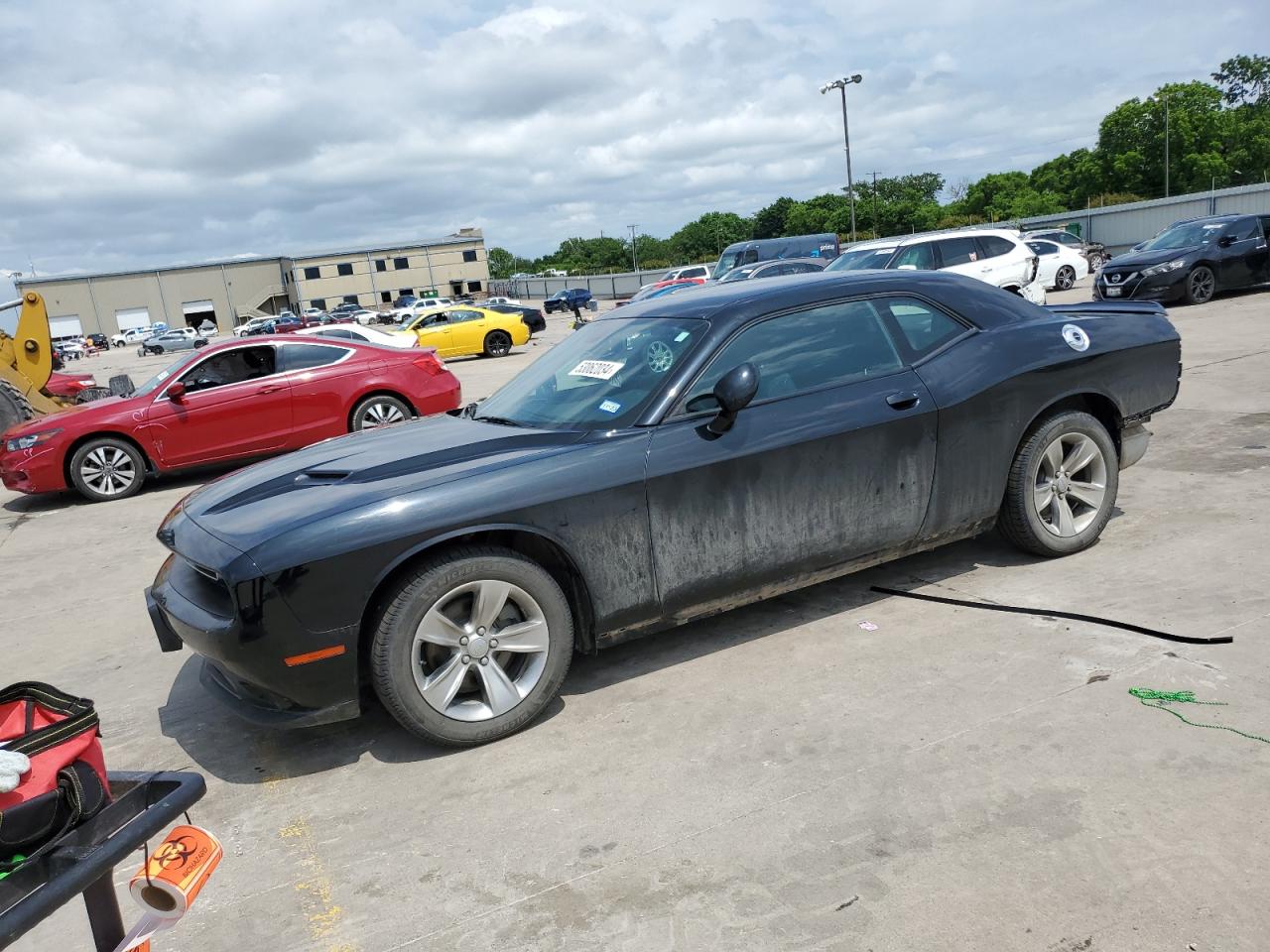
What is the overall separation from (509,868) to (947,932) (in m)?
1.24

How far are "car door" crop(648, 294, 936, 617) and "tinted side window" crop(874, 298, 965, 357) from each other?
110 millimetres

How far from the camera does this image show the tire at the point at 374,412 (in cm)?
1014

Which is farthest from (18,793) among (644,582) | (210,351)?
(210,351)

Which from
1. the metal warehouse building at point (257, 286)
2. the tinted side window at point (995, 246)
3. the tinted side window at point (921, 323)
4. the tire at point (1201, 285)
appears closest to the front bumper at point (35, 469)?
the tinted side window at point (921, 323)

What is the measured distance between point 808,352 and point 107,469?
27.0ft

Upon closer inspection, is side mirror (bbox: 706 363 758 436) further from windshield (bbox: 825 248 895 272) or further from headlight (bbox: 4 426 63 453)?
windshield (bbox: 825 248 895 272)

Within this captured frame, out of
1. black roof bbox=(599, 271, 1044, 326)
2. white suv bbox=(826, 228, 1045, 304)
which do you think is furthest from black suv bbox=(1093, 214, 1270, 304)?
black roof bbox=(599, 271, 1044, 326)

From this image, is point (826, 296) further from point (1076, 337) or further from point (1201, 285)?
point (1201, 285)

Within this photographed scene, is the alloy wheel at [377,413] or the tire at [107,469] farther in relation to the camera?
the alloy wheel at [377,413]

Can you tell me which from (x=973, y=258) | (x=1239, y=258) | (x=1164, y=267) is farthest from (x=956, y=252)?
(x=1239, y=258)

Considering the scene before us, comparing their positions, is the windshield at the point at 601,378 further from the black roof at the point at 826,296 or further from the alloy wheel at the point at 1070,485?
the alloy wheel at the point at 1070,485

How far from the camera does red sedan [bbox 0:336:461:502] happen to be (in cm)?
971

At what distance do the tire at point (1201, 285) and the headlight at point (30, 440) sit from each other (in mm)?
17249

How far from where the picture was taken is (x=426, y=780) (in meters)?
3.46
